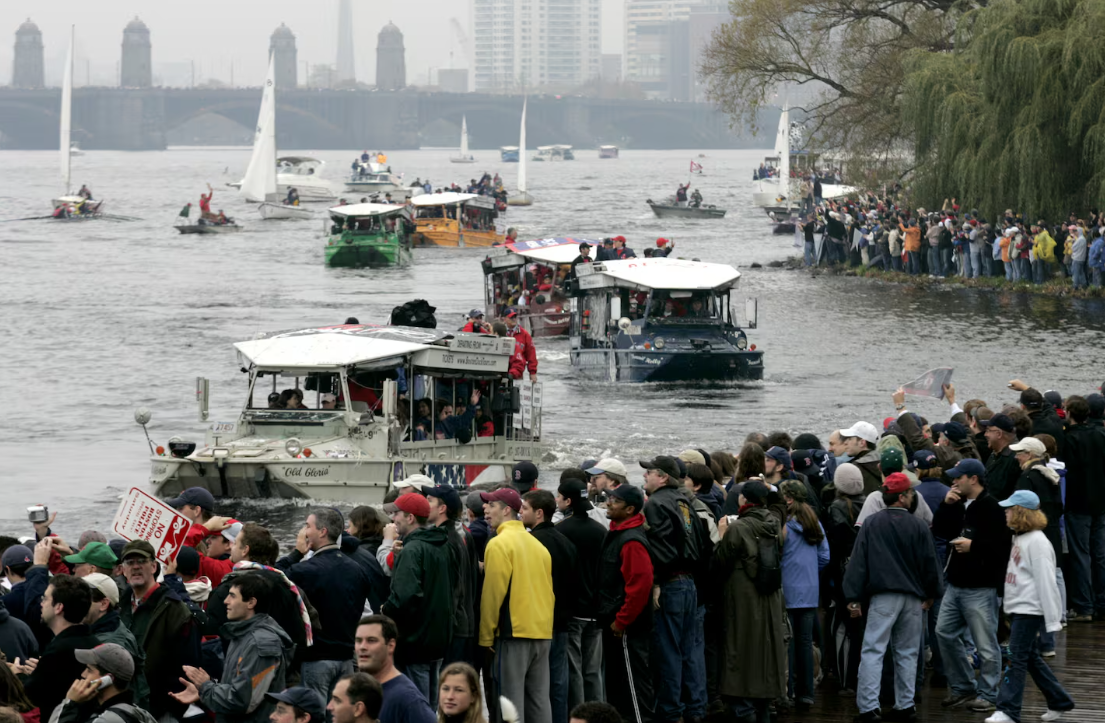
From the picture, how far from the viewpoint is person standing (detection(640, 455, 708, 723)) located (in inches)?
432

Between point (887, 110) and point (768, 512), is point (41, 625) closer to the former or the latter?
point (768, 512)

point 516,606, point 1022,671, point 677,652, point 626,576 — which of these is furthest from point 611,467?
point 1022,671

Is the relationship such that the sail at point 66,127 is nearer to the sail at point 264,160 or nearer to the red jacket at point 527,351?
the sail at point 264,160

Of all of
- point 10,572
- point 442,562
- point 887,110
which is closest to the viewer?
point 442,562

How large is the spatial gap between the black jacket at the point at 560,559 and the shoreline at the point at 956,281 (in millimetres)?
36850

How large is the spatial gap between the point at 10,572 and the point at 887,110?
160 feet

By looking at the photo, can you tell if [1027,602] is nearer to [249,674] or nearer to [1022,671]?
[1022,671]

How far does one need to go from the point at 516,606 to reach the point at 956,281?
42420 mm

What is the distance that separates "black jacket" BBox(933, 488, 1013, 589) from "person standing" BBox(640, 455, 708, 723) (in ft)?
5.82

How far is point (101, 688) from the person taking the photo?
7.88 meters

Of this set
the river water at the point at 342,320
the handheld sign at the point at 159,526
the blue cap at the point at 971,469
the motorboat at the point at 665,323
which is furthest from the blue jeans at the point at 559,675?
the motorboat at the point at 665,323

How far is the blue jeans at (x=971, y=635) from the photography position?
11.6 m

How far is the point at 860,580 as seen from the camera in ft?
37.2

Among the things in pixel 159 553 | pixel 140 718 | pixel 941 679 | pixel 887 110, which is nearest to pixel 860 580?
pixel 941 679
